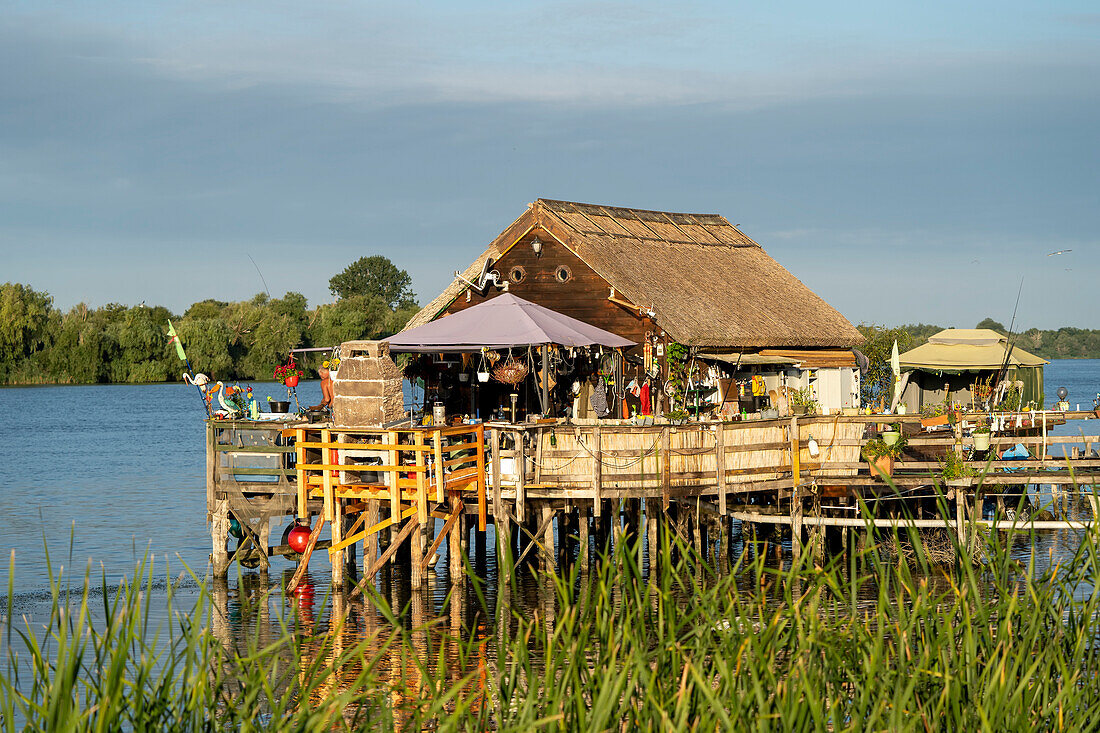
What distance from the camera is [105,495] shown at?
43.4 meters

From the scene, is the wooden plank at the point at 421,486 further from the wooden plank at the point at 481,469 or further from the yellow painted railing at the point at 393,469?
the wooden plank at the point at 481,469

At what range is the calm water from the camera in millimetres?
28250

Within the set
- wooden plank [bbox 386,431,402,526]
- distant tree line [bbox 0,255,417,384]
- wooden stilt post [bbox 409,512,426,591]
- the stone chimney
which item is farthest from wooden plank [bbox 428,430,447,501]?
distant tree line [bbox 0,255,417,384]

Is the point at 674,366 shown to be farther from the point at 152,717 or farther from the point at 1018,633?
the point at 152,717

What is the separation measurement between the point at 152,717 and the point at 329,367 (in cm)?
1642

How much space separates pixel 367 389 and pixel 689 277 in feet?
35.9

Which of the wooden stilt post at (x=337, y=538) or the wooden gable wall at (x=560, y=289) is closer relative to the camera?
the wooden stilt post at (x=337, y=538)

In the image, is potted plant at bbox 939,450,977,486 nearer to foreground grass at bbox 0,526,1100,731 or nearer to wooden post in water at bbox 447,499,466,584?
wooden post in water at bbox 447,499,466,584

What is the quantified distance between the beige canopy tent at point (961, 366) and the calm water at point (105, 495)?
180 inches

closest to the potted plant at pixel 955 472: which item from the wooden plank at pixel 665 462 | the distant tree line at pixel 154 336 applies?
the wooden plank at pixel 665 462

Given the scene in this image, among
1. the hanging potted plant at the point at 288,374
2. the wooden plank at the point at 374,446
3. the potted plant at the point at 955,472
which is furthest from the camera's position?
the hanging potted plant at the point at 288,374

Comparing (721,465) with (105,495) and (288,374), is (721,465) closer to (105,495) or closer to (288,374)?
(288,374)

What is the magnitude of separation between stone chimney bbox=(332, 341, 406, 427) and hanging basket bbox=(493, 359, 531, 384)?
2.56 m

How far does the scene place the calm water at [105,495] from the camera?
1112 inches
